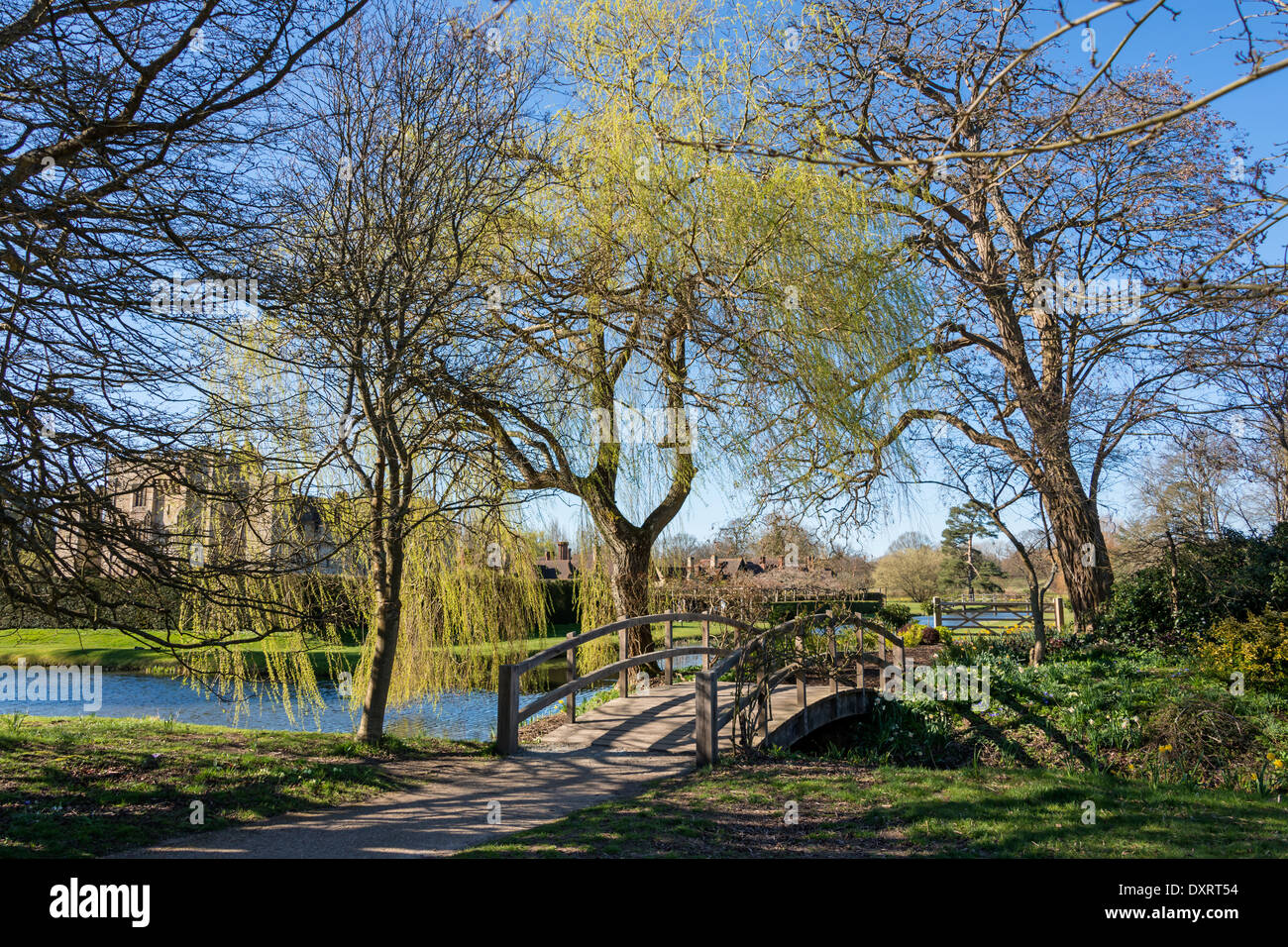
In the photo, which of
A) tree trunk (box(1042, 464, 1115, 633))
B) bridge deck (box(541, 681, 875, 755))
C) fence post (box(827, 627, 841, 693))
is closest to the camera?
bridge deck (box(541, 681, 875, 755))

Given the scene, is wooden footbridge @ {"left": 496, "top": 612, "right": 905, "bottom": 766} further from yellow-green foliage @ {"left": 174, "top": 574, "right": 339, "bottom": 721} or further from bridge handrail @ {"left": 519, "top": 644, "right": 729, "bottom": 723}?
yellow-green foliage @ {"left": 174, "top": 574, "right": 339, "bottom": 721}

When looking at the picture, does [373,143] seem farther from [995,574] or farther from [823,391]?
[995,574]

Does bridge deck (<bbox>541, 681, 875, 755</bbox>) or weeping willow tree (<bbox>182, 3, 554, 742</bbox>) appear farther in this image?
bridge deck (<bbox>541, 681, 875, 755</bbox>)

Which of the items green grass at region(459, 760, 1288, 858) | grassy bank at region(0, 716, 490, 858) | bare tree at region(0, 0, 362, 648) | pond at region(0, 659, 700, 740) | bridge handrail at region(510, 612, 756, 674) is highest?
bare tree at region(0, 0, 362, 648)

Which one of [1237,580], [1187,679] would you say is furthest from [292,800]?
[1237,580]

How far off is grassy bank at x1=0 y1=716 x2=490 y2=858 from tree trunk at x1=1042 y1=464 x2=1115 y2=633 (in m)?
12.2

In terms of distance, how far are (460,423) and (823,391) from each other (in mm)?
4179

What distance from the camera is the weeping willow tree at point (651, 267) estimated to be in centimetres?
1023

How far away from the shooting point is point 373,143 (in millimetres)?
8547

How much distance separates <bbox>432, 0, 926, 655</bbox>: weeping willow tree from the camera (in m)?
10.2

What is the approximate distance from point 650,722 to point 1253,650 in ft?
26.0

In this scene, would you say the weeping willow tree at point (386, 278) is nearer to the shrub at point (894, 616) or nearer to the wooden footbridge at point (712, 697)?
the wooden footbridge at point (712, 697)

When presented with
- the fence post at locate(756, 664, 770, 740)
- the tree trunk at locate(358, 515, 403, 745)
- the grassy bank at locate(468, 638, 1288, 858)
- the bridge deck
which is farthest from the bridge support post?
the tree trunk at locate(358, 515, 403, 745)

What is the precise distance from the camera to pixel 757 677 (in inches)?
409
